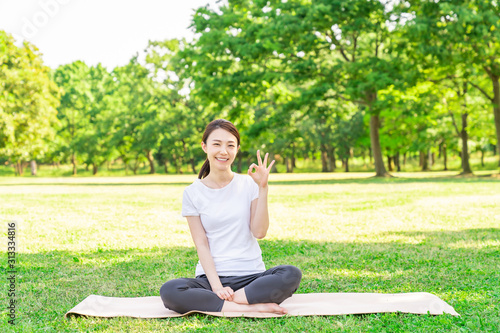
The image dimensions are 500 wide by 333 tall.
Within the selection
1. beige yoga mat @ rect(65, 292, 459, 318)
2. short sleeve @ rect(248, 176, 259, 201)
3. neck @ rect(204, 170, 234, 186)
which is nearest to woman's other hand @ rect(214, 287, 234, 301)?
beige yoga mat @ rect(65, 292, 459, 318)

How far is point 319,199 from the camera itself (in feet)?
48.4

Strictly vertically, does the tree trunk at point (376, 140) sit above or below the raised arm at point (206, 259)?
above

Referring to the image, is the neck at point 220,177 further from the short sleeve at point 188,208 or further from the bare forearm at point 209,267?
the bare forearm at point 209,267

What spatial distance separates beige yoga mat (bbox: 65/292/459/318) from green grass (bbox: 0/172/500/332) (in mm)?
100

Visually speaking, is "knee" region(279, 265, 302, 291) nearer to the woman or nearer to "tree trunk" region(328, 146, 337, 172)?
the woman

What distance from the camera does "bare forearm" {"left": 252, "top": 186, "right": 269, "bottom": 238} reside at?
13.2ft

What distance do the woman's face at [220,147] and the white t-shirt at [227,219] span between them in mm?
218

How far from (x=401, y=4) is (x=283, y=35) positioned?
6.06 m

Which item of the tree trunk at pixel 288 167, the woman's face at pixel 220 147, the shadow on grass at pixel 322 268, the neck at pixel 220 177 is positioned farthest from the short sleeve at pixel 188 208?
the tree trunk at pixel 288 167

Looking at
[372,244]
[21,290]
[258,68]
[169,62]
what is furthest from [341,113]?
[21,290]

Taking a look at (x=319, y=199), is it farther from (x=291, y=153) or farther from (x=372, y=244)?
(x=291, y=153)

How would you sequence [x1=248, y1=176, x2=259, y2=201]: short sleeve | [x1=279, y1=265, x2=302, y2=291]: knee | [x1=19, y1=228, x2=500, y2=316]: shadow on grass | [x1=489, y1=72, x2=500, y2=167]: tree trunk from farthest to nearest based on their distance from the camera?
[x1=489, y1=72, x2=500, y2=167]: tree trunk, [x1=19, y1=228, x2=500, y2=316]: shadow on grass, [x1=248, y1=176, x2=259, y2=201]: short sleeve, [x1=279, y1=265, x2=302, y2=291]: knee

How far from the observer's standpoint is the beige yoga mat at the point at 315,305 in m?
3.99

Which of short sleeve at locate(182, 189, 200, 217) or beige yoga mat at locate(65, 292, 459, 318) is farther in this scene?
short sleeve at locate(182, 189, 200, 217)
